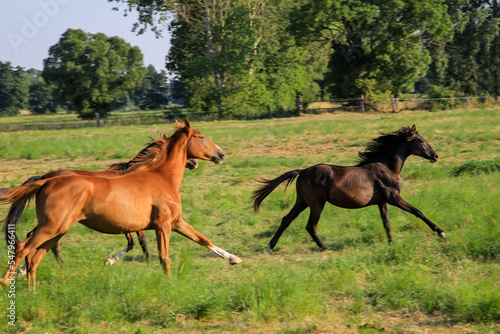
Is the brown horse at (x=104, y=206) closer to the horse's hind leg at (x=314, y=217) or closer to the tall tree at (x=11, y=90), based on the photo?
the horse's hind leg at (x=314, y=217)

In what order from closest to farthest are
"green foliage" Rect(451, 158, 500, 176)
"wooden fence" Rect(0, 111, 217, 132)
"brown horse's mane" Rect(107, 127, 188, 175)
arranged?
"brown horse's mane" Rect(107, 127, 188, 175)
"green foliage" Rect(451, 158, 500, 176)
"wooden fence" Rect(0, 111, 217, 132)

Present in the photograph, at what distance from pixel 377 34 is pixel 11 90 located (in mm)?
66381

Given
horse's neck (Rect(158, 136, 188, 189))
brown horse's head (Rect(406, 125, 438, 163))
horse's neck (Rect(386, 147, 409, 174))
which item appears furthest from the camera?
brown horse's head (Rect(406, 125, 438, 163))

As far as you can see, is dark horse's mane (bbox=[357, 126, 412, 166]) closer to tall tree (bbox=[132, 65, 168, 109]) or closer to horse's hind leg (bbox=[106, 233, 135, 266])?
horse's hind leg (bbox=[106, 233, 135, 266])

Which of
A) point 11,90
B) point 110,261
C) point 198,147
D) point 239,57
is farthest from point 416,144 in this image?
point 11,90

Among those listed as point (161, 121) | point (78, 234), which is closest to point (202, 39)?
point (161, 121)

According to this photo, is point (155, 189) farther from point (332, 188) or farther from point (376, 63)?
point (376, 63)

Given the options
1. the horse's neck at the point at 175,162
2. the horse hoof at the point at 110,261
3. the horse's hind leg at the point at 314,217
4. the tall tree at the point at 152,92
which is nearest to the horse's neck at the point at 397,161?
the horse's hind leg at the point at 314,217

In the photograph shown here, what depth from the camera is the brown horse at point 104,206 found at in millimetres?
5137

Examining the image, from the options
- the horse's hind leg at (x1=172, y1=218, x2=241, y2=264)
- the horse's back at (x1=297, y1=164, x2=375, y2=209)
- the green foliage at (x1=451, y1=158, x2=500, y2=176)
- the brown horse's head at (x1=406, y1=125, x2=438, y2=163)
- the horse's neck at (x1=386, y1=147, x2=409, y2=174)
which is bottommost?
the green foliage at (x1=451, y1=158, x2=500, y2=176)

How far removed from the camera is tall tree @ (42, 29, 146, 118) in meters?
42.5

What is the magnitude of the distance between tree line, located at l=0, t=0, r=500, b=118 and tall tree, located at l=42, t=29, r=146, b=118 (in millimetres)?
90

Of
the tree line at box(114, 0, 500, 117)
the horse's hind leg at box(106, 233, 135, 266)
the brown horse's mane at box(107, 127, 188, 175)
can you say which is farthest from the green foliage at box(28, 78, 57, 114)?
the brown horse's mane at box(107, 127, 188, 175)

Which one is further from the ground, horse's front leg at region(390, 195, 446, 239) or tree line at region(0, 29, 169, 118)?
tree line at region(0, 29, 169, 118)
